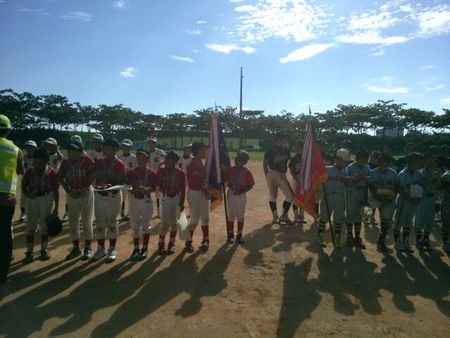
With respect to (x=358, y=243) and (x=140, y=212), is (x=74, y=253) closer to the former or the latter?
(x=140, y=212)

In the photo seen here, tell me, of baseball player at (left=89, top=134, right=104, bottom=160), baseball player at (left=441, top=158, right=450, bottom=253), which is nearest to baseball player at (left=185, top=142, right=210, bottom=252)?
baseball player at (left=89, top=134, right=104, bottom=160)

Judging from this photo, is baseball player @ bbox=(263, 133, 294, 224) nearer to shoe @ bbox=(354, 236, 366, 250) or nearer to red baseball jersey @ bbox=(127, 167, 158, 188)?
shoe @ bbox=(354, 236, 366, 250)

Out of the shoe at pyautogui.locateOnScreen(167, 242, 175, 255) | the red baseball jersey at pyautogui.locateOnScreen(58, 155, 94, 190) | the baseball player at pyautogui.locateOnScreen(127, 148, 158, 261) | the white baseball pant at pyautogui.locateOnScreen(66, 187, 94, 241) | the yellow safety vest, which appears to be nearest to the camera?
the yellow safety vest

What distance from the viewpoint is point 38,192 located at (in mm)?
5855

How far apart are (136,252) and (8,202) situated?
2.37m

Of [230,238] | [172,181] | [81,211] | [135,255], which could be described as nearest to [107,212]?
[81,211]

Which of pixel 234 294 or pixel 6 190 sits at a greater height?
pixel 6 190

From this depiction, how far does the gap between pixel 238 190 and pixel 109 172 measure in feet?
8.87

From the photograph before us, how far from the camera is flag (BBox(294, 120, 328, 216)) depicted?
21.9 feet

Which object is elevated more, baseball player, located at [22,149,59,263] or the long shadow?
baseball player, located at [22,149,59,263]

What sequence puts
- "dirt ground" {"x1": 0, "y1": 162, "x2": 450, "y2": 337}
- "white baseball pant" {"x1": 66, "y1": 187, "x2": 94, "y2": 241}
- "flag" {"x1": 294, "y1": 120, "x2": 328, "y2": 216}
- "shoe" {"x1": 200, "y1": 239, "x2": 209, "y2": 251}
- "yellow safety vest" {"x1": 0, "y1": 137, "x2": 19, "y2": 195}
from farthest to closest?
"shoe" {"x1": 200, "y1": 239, "x2": 209, "y2": 251} < "flag" {"x1": 294, "y1": 120, "x2": 328, "y2": 216} < "white baseball pant" {"x1": 66, "y1": 187, "x2": 94, "y2": 241} < "yellow safety vest" {"x1": 0, "y1": 137, "x2": 19, "y2": 195} < "dirt ground" {"x1": 0, "y1": 162, "x2": 450, "y2": 337}

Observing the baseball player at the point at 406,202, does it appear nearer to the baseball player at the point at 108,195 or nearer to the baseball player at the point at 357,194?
the baseball player at the point at 357,194

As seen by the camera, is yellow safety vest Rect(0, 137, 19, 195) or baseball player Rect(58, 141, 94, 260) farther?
baseball player Rect(58, 141, 94, 260)

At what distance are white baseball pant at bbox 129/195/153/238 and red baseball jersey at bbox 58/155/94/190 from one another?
0.88 meters
